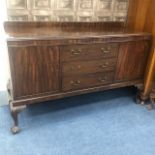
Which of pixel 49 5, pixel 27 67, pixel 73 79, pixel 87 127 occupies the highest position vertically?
pixel 49 5

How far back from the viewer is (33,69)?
155 cm

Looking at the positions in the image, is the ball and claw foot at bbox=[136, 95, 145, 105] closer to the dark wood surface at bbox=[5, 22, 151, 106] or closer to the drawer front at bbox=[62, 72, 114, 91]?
the dark wood surface at bbox=[5, 22, 151, 106]

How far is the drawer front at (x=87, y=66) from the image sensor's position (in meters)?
1.67

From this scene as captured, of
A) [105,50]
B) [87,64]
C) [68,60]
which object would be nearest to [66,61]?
[68,60]

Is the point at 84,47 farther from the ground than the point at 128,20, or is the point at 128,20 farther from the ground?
the point at 128,20

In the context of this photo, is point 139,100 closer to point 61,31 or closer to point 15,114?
point 61,31

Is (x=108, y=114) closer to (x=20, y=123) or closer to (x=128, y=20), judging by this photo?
(x=20, y=123)

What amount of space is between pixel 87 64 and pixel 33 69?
0.47 m

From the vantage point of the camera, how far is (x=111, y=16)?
215cm

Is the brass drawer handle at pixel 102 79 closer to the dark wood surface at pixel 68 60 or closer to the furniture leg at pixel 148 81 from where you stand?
the dark wood surface at pixel 68 60

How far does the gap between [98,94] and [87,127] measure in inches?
23.0

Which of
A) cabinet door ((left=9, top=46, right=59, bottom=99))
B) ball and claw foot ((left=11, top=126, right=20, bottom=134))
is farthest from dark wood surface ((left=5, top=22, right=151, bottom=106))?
ball and claw foot ((left=11, top=126, right=20, bottom=134))

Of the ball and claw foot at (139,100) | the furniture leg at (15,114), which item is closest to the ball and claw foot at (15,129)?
the furniture leg at (15,114)

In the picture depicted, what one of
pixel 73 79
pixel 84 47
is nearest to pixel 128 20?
pixel 84 47
